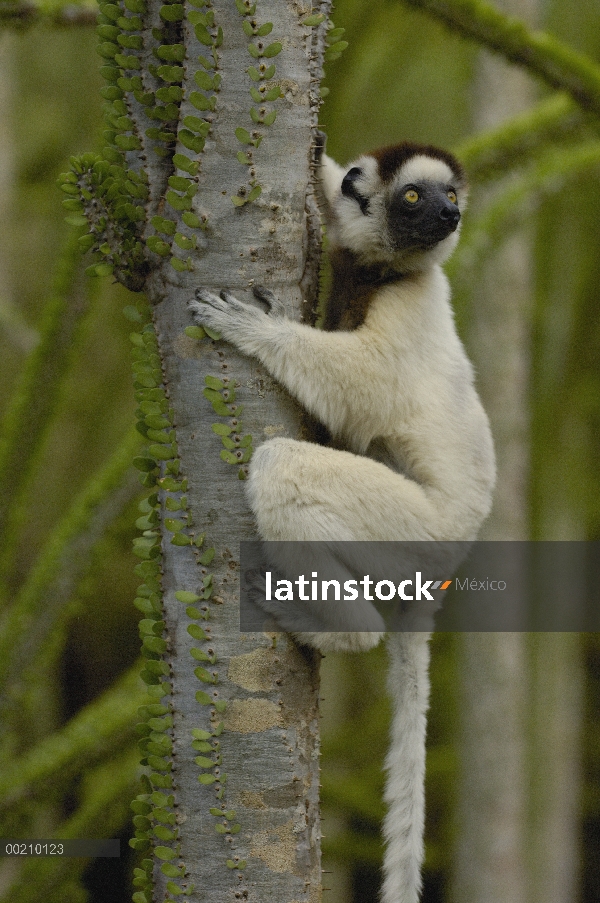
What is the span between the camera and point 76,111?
42.0ft

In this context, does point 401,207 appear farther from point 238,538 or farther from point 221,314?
point 238,538

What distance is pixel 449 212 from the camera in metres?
3.73

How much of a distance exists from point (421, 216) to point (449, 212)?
0.12 metres

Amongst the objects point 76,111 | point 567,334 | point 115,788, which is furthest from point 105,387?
point 115,788

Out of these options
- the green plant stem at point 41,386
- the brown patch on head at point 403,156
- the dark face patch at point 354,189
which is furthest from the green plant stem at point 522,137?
the green plant stem at point 41,386

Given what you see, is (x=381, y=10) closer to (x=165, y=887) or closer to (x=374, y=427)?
(x=374, y=427)

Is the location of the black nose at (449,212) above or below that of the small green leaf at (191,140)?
above

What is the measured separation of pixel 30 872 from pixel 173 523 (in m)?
4.05

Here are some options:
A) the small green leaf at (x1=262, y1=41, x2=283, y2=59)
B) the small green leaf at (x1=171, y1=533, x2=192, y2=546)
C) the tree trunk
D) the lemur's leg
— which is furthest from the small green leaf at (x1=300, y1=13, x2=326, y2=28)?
the small green leaf at (x1=171, y1=533, x2=192, y2=546)

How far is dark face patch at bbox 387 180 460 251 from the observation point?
373cm

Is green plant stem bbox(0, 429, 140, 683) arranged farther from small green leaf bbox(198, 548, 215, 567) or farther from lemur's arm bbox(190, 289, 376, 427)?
small green leaf bbox(198, 548, 215, 567)

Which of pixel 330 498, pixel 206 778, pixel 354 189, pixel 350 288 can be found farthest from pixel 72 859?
pixel 354 189

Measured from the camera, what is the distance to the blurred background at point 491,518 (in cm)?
534

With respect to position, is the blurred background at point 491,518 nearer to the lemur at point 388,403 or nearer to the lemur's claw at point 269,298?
the lemur at point 388,403
